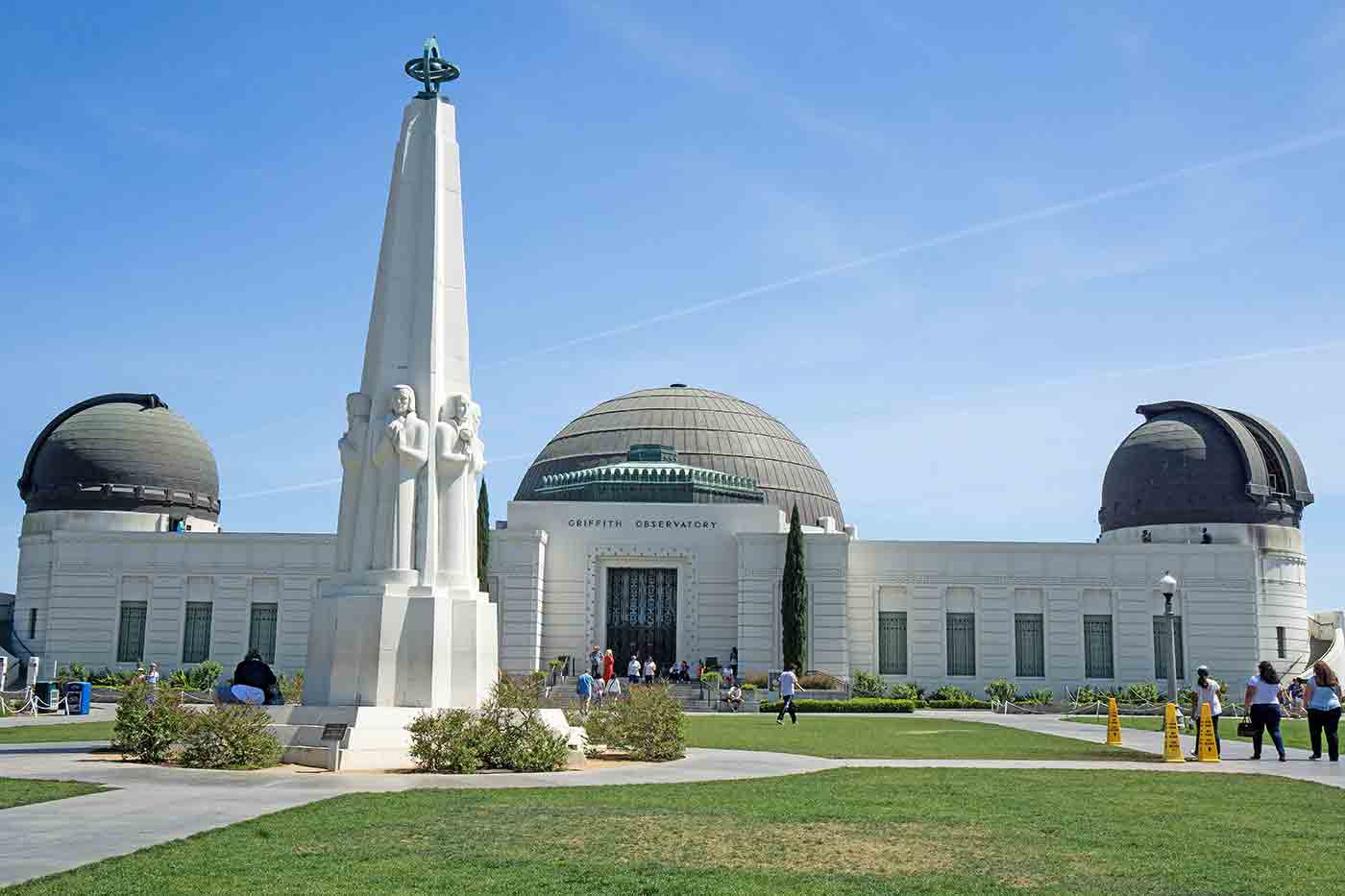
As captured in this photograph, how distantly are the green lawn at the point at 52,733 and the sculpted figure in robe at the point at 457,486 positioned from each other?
297 inches

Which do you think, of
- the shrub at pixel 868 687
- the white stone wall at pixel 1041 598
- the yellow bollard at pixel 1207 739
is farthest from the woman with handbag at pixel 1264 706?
the white stone wall at pixel 1041 598

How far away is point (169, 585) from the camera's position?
158 feet

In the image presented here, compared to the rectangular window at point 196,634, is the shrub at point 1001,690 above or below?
below

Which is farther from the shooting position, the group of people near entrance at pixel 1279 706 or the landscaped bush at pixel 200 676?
the landscaped bush at pixel 200 676

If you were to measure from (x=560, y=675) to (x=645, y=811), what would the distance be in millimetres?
34248

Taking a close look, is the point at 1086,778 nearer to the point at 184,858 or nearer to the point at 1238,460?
the point at 184,858

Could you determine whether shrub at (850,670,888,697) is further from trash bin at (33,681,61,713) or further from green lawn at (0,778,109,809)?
green lawn at (0,778,109,809)

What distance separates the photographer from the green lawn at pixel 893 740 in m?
21.6

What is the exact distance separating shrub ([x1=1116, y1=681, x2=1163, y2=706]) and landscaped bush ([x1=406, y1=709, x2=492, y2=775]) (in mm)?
33916

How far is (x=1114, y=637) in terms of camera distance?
47.9 m

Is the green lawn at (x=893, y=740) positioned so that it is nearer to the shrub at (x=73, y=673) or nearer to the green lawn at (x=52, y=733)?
the green lawn at (x=52, y=733)

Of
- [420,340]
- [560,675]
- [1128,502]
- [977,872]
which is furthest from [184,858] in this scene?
[1128,502]

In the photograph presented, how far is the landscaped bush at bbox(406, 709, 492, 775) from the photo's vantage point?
632 inches

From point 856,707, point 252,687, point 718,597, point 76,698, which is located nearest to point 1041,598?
point 856,707
